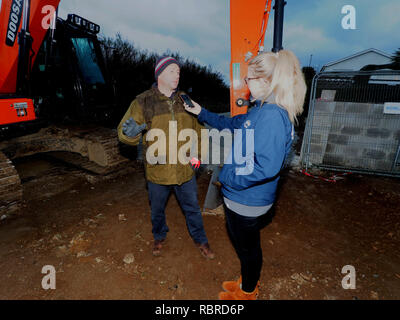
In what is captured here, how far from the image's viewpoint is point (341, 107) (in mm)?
5219

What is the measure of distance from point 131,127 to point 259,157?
1.31 metres

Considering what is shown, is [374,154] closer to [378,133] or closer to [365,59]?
[378,133]

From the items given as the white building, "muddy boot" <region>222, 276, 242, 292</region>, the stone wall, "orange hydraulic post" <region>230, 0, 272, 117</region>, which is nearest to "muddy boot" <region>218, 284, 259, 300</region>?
"muddy boot" <region>222, 276, 242, 292</region>

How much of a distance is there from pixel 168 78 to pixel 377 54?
2650 cm

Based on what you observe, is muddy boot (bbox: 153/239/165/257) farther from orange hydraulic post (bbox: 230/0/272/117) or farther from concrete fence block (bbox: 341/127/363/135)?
concrete fence block (bbox: 341/127/363/135)

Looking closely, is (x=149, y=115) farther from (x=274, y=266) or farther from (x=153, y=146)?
(x=274, y=266)

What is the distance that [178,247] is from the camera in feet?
9.54

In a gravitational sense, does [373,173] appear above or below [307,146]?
below

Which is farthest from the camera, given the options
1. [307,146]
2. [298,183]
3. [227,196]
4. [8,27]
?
[307,146]

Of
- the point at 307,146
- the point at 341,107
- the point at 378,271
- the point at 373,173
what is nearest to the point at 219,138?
the point at 307,146

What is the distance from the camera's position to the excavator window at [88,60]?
490cm

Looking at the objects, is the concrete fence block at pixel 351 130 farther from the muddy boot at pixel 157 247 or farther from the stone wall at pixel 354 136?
the muddy boot at pixel 157 247

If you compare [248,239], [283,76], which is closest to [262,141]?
[283,76]

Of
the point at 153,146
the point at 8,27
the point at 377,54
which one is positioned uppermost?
the point at 377,54
